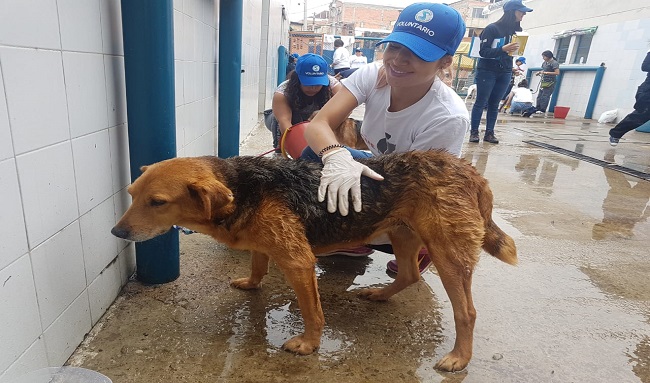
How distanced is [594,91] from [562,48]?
16.5 feet

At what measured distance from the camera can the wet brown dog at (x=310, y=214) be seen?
2.06 meters

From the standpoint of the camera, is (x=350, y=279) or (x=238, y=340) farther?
(x=350, y=279)

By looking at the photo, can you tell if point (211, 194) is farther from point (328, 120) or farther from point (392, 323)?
point (392, 323)

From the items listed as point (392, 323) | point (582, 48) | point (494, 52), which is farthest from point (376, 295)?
point (582, 48)

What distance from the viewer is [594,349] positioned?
96.0 inches

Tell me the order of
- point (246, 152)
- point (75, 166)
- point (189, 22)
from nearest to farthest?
point (75, 166)
point (189, 22)
point (246, 152)

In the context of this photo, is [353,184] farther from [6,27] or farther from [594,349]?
[594,349]

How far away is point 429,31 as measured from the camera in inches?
94.8

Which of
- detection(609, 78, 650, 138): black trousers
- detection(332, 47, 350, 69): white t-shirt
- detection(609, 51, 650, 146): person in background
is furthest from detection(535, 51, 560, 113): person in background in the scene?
detection(609, 78, 650, 138): black trousers

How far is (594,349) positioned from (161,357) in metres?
2.50

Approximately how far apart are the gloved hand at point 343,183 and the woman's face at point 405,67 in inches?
27.1

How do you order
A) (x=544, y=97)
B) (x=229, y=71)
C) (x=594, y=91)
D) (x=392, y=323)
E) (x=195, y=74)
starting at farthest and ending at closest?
(x=544, y=97) → (x=594, y=91) → (x=229, y=71) → (x=195, y=74) → (x=392, y=323)

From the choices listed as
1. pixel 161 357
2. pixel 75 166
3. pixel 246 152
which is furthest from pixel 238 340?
pixel 246 152

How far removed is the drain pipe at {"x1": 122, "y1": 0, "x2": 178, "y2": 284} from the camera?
7.27 ft
